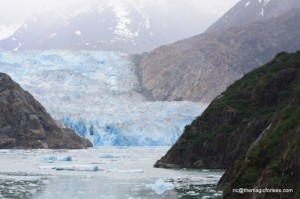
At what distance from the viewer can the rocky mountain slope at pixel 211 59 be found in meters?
106

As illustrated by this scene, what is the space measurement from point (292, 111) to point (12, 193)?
1130 centimetres

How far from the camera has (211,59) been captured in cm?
10831

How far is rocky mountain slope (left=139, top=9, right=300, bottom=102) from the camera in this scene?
347 ft

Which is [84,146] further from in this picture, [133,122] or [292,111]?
[292,111]

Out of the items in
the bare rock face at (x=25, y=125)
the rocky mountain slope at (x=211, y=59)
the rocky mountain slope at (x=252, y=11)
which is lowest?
the bare rock face at (x=25, y=125)

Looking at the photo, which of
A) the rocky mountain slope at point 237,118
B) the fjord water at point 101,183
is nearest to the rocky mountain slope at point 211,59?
the rocky mountain slope at point 237,118

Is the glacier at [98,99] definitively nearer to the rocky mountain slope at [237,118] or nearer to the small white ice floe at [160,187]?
the rocky mountain slope at [237,118]

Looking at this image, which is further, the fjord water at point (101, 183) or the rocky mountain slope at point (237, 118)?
the rocky mountain slope at point (237, 118)

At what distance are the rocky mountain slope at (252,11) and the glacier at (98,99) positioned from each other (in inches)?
2512

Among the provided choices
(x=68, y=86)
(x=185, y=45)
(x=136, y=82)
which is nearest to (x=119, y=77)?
(x=136, y=82)

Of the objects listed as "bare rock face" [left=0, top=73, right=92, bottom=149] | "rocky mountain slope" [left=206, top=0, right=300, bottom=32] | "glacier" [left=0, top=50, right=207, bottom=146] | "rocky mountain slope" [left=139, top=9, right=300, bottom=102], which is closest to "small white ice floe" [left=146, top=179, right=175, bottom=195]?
"bare rock face" [left=0, top=73, right=92, bottom=149]

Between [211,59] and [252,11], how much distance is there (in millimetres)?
58533

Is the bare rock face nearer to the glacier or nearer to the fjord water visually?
the glacier

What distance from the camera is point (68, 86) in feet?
279
